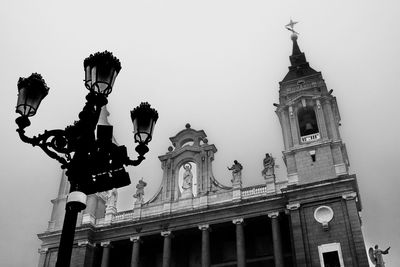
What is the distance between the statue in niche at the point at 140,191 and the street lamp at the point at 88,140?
2601 cm

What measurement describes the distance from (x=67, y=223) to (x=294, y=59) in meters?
34.1

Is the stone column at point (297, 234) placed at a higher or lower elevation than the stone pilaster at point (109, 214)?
lower

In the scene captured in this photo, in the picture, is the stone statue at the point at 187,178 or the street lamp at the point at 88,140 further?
the stone statue at the point at 187,178

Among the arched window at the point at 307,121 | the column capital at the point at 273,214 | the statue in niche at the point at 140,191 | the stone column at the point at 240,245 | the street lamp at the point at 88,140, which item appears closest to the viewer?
the street lamp at the point at 88,140

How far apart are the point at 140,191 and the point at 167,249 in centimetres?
613

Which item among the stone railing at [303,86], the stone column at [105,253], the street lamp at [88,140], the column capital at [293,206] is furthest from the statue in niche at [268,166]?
the street lamp at [88,140]

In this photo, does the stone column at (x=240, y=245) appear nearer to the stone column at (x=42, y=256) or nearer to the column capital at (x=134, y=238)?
the column capital at (x=134, y=238)

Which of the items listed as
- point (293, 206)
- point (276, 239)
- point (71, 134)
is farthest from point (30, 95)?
point (293, 206)

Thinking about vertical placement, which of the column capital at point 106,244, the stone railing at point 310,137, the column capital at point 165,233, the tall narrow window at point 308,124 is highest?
the tall narrow window at point 308,124

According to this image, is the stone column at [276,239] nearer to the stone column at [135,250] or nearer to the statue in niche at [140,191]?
the stone column at [135,250]

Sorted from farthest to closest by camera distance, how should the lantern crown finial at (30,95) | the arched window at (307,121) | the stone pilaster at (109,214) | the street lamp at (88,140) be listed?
the stone pilaster at (109,214) < the arched window at (307,121) < the lantern crown finial at (30,95) < the street lamp at (88,140)

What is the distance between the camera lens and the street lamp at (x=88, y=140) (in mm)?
8273

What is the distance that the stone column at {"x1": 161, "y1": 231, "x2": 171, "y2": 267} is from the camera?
3022cm

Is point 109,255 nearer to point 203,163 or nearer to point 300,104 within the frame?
point 203,163
